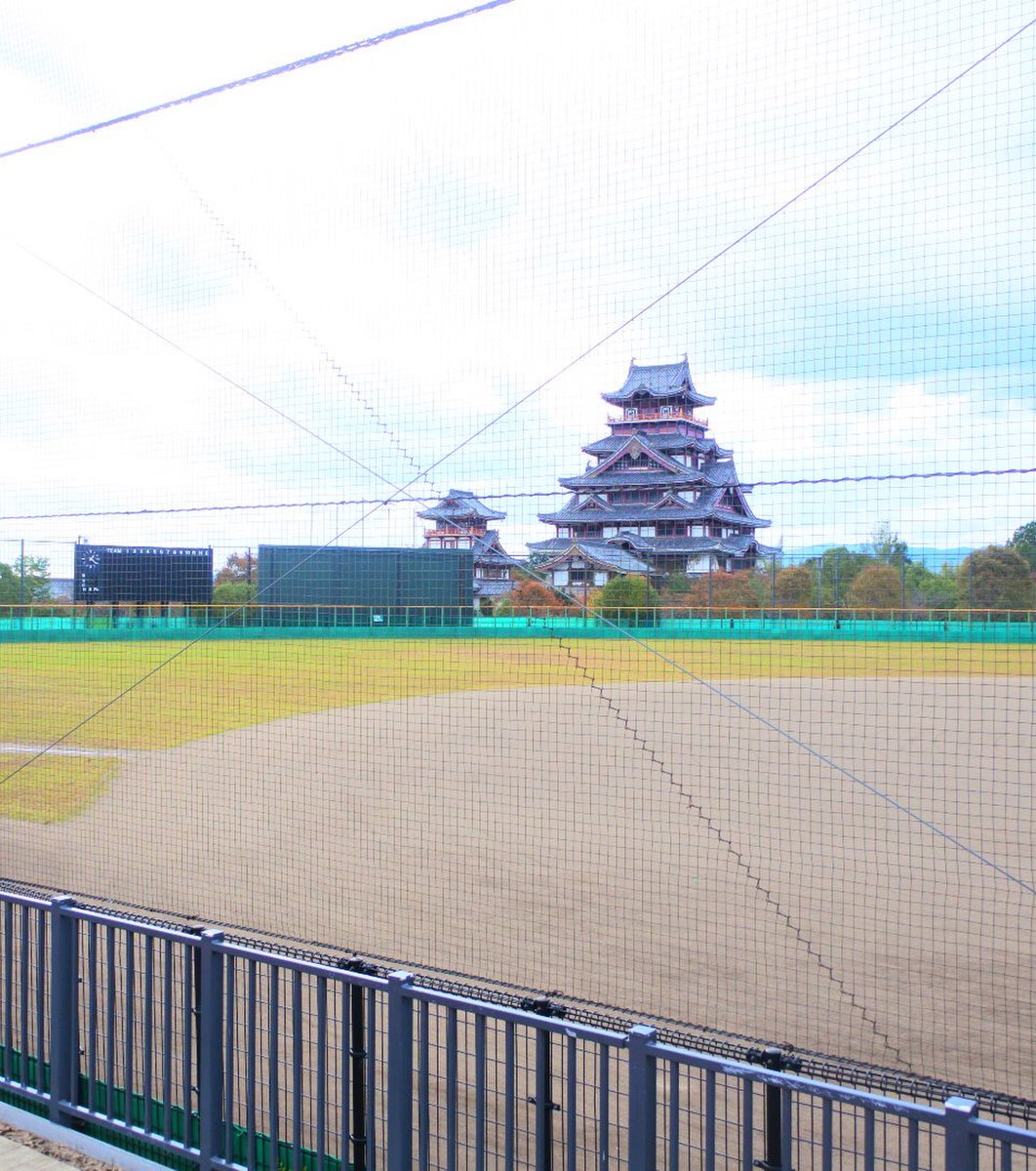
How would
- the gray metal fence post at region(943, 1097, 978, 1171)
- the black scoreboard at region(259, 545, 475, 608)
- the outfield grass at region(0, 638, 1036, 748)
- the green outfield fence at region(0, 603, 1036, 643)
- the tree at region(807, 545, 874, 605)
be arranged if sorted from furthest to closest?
the outfield grass at region(0, 638, 1036, 748)
the black scoreboard at region(259, 545, 475, 608)
the green outfield fence at region(0, 603, 1036, 643)
the tree at region(807, 545, 874, 605)
the gray metal fence post at region(943, 1097, 978, 1171)

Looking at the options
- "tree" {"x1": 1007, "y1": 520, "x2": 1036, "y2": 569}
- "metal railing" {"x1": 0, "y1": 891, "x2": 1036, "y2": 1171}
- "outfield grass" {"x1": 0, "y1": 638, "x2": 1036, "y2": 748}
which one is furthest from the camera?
"outfield grass" {"x1": 0, "y1": 638, "x2": 1036, "y2": 748}

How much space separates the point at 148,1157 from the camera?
302 cm

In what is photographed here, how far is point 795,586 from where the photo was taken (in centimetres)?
540

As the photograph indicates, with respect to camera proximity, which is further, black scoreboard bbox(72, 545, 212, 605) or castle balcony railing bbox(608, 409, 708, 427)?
black scoreboard bbox(72, 545, 212, 605)

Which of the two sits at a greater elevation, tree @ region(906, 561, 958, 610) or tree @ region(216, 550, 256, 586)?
tree @ region(216, 550, 256, 586)

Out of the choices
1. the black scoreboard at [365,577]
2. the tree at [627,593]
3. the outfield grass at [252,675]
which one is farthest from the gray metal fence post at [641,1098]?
the outfield grass at [252,675]

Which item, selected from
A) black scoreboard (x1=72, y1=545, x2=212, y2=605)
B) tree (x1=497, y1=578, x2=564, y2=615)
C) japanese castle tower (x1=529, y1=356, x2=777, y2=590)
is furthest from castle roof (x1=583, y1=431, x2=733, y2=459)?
black scoreboard (x1=72, y1=545, x2=212, y2=605)

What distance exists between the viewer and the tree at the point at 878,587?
5.18 metres

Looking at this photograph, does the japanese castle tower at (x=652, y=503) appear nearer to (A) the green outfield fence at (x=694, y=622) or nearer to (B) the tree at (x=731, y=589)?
(B) the tree at (x=731, y=589)

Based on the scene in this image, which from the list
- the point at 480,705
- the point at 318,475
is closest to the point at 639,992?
the point at 318,475

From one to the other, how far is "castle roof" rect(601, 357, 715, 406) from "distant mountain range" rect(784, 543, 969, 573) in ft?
2.71

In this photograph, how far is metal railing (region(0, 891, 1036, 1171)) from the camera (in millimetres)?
2023

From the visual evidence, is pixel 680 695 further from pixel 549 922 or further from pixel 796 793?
pixel 549 922

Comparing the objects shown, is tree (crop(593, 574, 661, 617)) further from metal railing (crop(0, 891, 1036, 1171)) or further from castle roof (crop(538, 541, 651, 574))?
metal railing (crop(0, 891, 1036, 1171))
